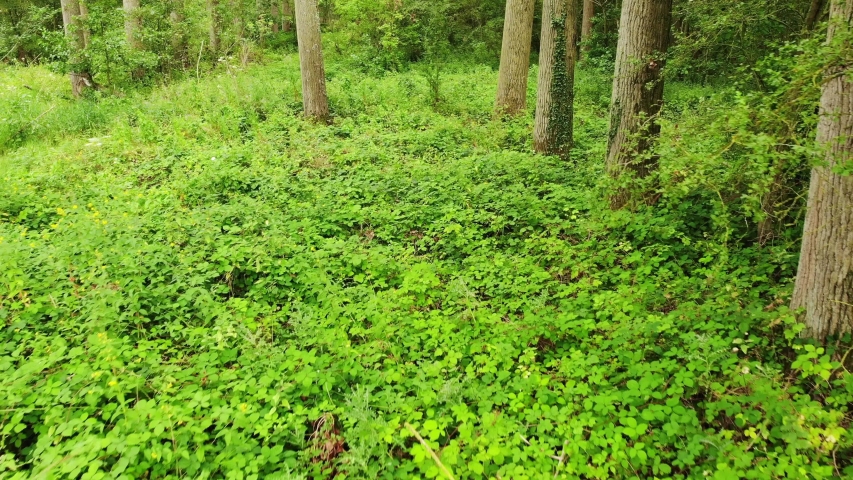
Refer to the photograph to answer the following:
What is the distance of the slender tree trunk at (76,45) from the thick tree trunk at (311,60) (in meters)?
6.76

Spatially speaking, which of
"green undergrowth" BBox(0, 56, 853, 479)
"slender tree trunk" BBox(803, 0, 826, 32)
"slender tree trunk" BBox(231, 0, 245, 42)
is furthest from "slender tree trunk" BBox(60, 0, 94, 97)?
"slender tree trunk" BBox(803, 0, 826, 32)

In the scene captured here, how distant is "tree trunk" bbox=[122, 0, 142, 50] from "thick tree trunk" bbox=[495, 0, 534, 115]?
10825 millimetres

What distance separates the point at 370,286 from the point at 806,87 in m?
3.82

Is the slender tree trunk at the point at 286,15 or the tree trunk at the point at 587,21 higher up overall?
the slender tree trunk at the point at 286,15

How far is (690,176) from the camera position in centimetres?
391

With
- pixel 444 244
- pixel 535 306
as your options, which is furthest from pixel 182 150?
pixel 535 306

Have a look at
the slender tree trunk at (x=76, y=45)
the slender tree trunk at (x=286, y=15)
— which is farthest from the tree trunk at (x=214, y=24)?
the slender tree trunk at (x=286, y=15)

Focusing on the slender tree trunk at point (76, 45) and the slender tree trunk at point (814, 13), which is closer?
the slender tree trunk at point (814, 13)

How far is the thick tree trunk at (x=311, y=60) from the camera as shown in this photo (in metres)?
10.1

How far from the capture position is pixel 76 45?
1278 cm

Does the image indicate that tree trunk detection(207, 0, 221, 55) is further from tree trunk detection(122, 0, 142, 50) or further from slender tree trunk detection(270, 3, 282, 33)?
slender tree trunk detection(270, 3, 282, 33)

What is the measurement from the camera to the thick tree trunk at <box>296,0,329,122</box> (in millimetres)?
10102

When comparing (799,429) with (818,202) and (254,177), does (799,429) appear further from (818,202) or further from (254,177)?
(254,177)

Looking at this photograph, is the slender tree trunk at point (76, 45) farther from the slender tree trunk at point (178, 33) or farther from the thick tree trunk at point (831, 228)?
the thick tree trunk at point (831, 228)
